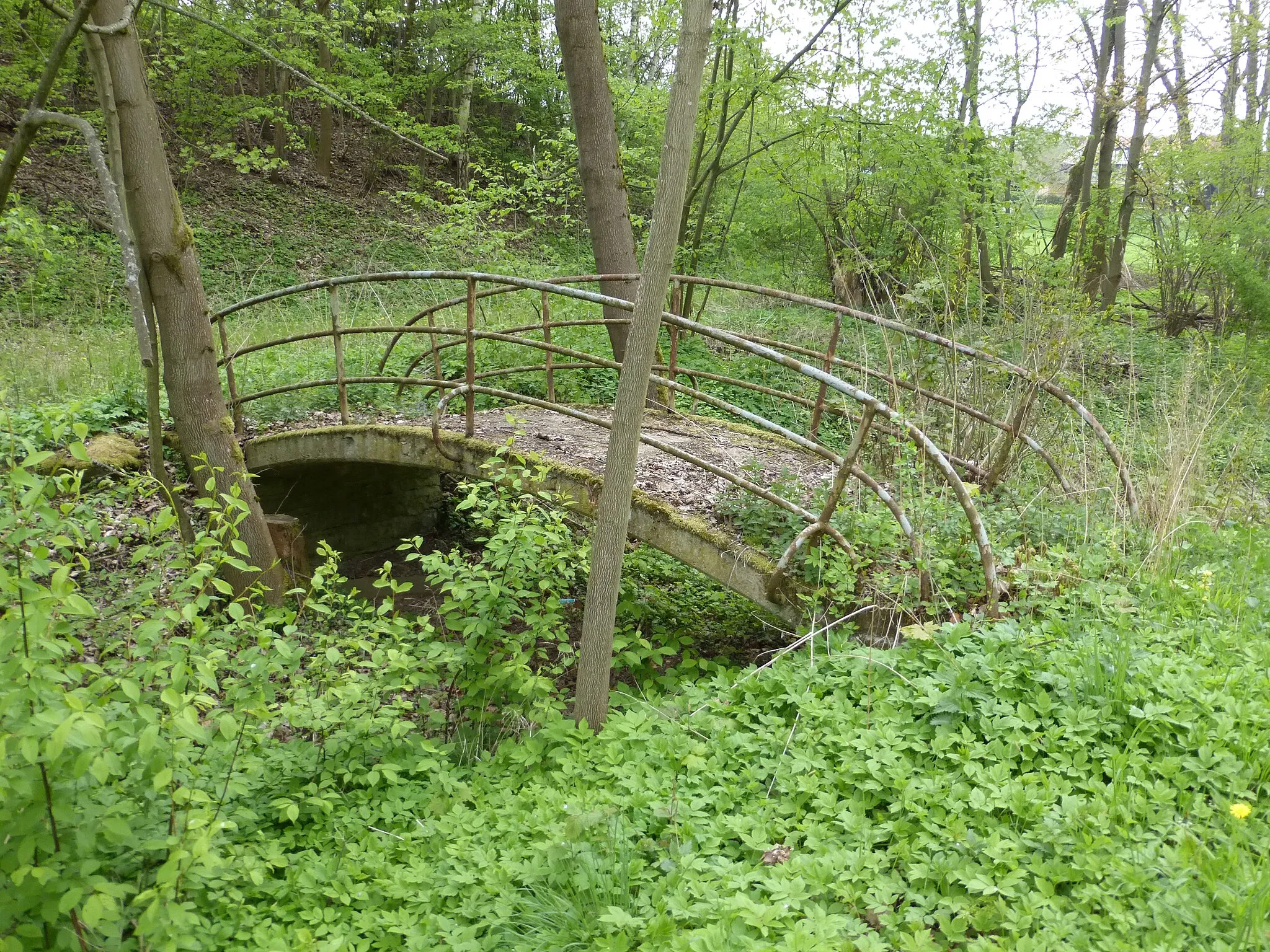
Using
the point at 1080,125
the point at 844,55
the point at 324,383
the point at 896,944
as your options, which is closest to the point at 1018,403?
the point at 896,944

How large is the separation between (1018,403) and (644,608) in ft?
9.53

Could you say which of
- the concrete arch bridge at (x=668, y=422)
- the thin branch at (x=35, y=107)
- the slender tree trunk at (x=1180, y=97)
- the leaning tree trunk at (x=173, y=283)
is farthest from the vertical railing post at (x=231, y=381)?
the slender tree trunk at (x=1180, y=97)

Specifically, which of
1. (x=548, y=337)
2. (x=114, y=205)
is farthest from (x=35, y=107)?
(x=548, y=337)

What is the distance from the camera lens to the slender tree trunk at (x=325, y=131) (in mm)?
16172

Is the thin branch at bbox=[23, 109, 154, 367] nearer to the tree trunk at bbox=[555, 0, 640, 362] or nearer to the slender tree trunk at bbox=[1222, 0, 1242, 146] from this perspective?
the tree trunk at bbox=[555, 0, 640, 362]

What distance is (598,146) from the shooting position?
7355 millimetres

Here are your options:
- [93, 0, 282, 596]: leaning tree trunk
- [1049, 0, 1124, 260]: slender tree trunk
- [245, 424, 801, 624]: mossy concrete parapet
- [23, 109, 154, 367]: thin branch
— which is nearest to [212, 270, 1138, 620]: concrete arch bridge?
[245, 424, 801, 624]: mossy concrete parapet

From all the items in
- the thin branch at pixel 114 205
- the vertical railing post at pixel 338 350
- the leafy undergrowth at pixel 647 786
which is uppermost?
the thin branch at pixel 114 205

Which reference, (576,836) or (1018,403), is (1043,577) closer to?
(1018,403)

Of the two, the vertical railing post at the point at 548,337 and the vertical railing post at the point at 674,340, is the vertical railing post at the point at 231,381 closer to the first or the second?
the vertical railing post at the point at 548,337

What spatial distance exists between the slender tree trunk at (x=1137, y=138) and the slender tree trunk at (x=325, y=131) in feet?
49.9

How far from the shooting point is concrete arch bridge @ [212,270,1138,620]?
171 inches

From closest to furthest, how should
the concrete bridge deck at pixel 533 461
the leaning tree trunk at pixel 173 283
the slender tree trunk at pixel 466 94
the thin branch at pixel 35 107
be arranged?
the thin branch at pixel 35 107 < the concrete bridge deck at pixel 533 461 < the leaning tree trunk at pixel 173 283 < the slender tree trunk at pixel 466 94

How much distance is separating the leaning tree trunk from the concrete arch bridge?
31.3 inches
